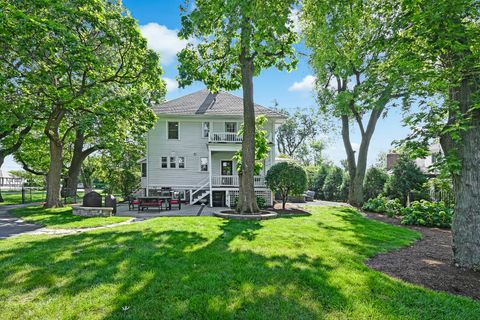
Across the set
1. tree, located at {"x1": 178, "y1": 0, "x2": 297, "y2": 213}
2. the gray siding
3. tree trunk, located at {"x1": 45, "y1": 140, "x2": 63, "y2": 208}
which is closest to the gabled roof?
the gray siding

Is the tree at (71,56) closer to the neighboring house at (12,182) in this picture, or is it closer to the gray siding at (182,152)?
the gray siding at (182,152)

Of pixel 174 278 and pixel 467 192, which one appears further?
pixel 467 192

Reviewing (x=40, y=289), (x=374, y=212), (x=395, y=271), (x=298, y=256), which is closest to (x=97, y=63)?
(x=40, y=289)

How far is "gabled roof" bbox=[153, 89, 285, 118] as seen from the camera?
1999 centimetres

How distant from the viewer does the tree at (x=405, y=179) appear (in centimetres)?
1791

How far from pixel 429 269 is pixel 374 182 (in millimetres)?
17498

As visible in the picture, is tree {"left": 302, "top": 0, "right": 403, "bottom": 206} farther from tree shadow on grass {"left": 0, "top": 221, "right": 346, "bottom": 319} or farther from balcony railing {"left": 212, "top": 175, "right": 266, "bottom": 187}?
balcony railing {"left": 212, "top": 175, "right": 266, "bottom": 187}

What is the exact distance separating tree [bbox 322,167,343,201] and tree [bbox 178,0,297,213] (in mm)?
15929

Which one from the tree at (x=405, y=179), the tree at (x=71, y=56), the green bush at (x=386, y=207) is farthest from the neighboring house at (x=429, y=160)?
the tree at (x=71, y=56)

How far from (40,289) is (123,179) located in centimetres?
1811

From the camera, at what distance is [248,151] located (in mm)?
12172

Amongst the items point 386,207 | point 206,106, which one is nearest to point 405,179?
point 386,207

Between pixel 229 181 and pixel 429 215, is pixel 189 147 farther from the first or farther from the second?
pixel 429 215

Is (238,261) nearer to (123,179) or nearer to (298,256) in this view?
(298,256)
